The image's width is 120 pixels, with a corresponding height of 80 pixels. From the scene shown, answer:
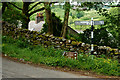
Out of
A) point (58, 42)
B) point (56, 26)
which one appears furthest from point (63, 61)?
point (56, 26)

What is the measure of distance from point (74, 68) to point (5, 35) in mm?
6690

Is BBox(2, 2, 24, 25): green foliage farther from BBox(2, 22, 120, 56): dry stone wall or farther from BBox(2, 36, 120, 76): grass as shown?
BBox(2, 36, 120, 76): grass

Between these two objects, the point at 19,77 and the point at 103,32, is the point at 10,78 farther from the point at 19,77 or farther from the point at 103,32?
the point at 103,32

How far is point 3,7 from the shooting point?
538 inches

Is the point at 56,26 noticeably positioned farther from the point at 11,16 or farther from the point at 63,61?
the point at 63,61

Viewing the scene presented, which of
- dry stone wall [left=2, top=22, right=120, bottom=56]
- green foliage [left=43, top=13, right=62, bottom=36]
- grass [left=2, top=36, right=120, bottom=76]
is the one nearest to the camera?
grass [left=2, top=36, right=120, bottom=76]

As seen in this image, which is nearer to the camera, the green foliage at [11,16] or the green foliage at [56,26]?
the green foliage at [11,16]

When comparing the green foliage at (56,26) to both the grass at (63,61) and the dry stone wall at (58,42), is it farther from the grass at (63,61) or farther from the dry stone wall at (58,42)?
the grass at (63,61)

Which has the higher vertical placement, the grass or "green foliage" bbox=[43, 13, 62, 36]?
"green foliage" bbox=[43, 13, 62, 36]

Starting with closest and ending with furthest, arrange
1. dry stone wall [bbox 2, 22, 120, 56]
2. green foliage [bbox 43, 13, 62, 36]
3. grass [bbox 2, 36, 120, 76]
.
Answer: grass [bbox 2, 36, 120, 76] → dry stone wall [bbox 2, 22, 120, 56] → green foliage [bbox 43, 13, 62, 36]

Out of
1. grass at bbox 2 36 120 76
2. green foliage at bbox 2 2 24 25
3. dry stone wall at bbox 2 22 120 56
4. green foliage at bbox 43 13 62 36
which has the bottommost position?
grass at bbox 2 36 120 76

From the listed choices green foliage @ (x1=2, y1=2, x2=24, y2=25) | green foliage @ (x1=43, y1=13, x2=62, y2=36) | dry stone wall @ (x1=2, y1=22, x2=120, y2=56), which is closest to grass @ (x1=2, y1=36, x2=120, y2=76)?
dry stone wall @ (x1=2, y1=22, x2=120, y2=56)

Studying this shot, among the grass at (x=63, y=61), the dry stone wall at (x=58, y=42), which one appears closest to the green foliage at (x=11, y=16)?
the dry stone wall at (x=58, y=42)

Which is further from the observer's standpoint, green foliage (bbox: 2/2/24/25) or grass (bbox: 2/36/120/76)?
green foliage (bbox: 2/2/24/25)
